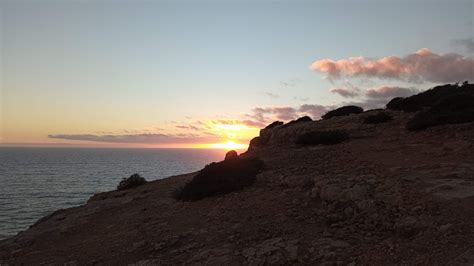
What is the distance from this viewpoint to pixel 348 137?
21000mm

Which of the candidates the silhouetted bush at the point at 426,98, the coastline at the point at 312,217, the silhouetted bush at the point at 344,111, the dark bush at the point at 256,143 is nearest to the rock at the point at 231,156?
the coastline at the point at 312,217

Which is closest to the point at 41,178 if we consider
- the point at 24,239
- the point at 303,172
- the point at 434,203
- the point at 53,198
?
the point at 53,198

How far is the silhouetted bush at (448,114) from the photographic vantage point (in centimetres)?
1902

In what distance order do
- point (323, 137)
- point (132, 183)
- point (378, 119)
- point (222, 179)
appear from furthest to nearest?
point (132, 183), point (378, 119), point (323, 137), point (222, 179)

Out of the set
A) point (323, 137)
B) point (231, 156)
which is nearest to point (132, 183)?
point (231, 156)

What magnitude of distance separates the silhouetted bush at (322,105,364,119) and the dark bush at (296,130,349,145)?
6.13 metres

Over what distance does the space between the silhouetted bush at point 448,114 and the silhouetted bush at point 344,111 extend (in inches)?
286

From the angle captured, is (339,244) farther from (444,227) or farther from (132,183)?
(132,183)

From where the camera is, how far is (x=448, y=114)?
19.6m

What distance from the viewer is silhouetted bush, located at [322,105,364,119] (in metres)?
27.8

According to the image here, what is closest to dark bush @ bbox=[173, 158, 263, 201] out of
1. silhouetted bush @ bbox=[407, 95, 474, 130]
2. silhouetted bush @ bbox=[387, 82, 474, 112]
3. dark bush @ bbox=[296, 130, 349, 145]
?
dark bush @ bbox=[296, 130, 349, 145]

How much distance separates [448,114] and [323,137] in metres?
5.50

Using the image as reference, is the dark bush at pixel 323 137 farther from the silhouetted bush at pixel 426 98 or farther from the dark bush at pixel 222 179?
the silhouetted bush at pixel 426 98

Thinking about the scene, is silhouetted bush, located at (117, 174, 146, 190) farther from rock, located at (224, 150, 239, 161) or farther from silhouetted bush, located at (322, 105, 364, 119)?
silhouetted bush, located at (322, 105, 364, 119)
